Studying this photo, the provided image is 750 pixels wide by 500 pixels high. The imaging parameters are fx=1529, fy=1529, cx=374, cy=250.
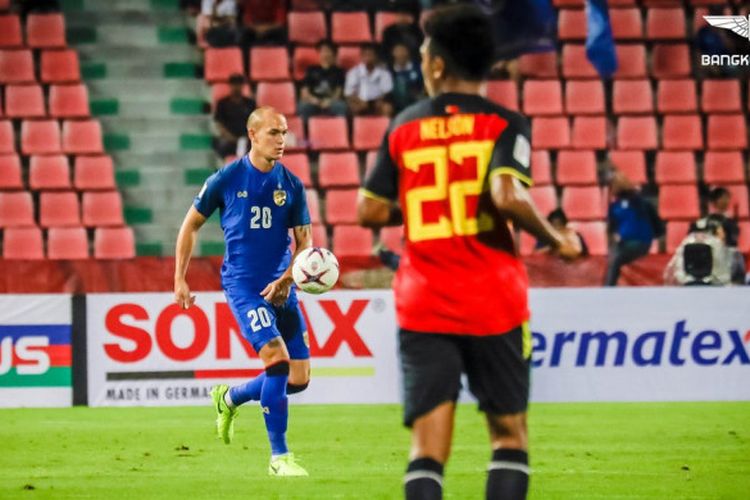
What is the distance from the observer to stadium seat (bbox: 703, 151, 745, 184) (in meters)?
19.8

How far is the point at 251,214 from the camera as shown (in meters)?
9.37

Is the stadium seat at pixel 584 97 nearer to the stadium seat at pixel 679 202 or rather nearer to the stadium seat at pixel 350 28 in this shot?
the stadium seat at pixel 679 202

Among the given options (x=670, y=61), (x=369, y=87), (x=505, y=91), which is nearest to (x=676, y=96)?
(x=670, y=61)

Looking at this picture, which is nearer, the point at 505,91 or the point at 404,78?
the point at 404,78

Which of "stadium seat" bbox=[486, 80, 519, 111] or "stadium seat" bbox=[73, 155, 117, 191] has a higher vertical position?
"stadium seat" bbox=[486, 80, 519, 111]

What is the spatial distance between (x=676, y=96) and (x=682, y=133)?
600 millimetres

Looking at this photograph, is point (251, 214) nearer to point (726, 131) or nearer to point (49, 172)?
point (49, 172)

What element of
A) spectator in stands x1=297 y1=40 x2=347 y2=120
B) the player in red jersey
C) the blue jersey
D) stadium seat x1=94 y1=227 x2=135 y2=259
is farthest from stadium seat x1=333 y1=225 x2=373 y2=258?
the player in red jersey

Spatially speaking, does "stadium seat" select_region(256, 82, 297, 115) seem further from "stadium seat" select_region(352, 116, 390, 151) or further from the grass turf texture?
the grass turf texture

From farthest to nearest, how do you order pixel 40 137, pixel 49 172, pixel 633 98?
pixel 633 98, pixel 40 137, pixel 49 172

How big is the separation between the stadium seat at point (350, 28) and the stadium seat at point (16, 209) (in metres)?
4.82

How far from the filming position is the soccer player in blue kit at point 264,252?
916 cm

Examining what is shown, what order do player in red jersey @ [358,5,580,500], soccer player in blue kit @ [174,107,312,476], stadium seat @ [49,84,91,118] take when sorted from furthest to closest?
stadium seat @ [49,84,91,118], soccer player in blue kit @ [174,107,312,476], player in red jersey @ [358,5,580,500]

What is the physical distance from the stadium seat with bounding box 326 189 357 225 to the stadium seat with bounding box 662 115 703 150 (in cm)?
447
